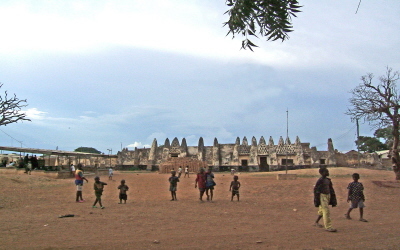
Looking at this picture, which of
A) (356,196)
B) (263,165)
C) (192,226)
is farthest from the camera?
(263,165)

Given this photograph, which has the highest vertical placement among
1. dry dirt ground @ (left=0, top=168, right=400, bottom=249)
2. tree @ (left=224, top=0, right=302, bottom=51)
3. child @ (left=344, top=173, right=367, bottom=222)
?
tree @ (left=224, top=0, right=302, bottom=51)

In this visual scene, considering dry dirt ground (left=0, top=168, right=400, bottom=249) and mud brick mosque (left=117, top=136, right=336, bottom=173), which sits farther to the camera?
mud brick mosque (left=117, top=136, right=336, bottom=173)

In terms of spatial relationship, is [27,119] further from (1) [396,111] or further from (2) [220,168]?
(2) [220,168]

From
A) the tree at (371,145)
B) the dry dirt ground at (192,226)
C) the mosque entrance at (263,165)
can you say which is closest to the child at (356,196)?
the dry dirt ground at (192,226)

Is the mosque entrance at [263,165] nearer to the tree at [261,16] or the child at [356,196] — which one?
the child at [356,196]

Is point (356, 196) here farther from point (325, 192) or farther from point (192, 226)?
point (192, 226)

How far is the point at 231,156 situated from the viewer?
41.2m

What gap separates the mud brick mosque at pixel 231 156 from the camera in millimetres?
38188

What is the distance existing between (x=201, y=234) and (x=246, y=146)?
34.6 m

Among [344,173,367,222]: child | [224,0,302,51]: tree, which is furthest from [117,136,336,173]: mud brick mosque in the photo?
[224,0,302,51]: tree

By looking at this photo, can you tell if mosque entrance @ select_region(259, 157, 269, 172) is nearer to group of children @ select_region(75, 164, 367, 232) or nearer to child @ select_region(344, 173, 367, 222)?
group of children @ select_region(75, 164, 367, 232)

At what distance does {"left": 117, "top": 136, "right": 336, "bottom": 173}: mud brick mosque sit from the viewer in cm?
3819

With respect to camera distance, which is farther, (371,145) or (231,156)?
(371,145)

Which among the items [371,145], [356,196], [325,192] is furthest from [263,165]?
[325,192]
